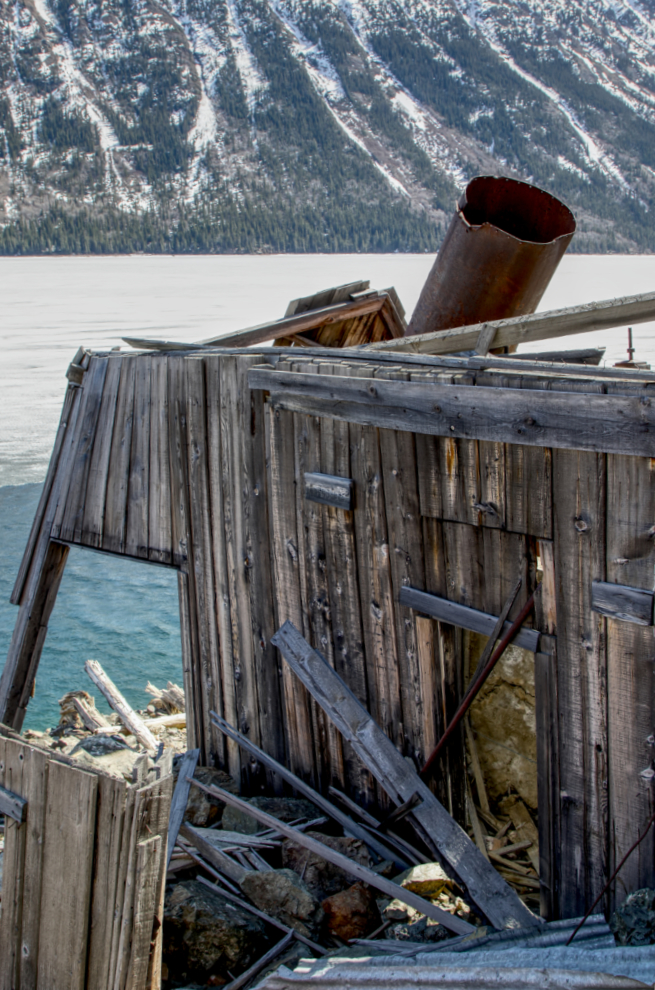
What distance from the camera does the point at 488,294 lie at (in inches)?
236

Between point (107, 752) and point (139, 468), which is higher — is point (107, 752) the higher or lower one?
the lower one

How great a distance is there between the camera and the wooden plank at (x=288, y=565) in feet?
14.4

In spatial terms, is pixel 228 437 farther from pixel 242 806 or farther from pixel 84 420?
pixel 242 806

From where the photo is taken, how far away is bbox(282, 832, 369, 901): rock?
402 cm

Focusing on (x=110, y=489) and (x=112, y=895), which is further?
(x=110, y=489)

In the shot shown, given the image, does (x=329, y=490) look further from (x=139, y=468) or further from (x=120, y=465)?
(x=120, y=465)

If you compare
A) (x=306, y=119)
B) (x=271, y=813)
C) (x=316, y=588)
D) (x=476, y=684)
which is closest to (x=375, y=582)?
(x=316, y=588)

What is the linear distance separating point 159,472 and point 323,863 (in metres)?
2.27

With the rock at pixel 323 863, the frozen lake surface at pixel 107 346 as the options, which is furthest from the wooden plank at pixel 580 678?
the frozen lake surface at pixel 107 346

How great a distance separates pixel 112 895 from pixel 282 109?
13858 cm

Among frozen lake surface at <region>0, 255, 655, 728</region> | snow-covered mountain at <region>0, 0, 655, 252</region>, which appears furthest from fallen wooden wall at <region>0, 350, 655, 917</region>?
snow-covered mountain at <region>0, 0, 655, 252</region>


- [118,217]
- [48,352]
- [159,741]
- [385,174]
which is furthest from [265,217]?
[159,741]

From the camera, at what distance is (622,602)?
3.10m

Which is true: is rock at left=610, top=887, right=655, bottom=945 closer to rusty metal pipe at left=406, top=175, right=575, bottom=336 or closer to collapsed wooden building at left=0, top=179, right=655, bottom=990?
collapsed wooden building at left=0, top=179, right=655, bottom=990
